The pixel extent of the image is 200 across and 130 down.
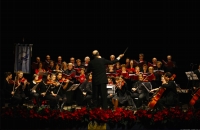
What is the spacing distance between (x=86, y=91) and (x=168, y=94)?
Result: 8.83 ft

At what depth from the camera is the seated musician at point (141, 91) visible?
1056 cm

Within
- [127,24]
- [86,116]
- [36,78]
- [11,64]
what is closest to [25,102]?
[36,78]

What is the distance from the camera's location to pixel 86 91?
11.0m

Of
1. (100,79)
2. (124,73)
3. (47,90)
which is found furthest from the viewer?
(124,73)

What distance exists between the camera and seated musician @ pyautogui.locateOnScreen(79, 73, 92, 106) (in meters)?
11.0

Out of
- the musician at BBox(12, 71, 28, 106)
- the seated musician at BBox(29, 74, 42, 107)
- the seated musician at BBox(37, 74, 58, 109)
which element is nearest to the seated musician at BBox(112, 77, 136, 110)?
the seated musician at BBox(37, 74, 58, 109)

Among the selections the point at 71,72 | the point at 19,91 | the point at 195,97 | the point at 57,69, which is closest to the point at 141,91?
the point at 195,97

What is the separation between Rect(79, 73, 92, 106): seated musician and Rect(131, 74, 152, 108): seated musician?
1.36 metres

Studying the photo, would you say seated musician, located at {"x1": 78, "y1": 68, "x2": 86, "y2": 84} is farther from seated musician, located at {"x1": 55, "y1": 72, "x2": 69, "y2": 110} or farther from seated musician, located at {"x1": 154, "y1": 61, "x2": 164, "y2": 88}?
seated musician, located at {"x1": 154, "y1": 61, "x2": 164, "y2": 88}

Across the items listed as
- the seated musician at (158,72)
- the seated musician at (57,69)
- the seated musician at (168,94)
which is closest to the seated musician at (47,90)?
the seated musician at (57,69)

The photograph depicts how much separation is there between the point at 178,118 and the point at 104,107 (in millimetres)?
1854

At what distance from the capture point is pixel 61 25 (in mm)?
14320

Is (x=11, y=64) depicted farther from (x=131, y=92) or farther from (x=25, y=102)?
(x=131, y=92)

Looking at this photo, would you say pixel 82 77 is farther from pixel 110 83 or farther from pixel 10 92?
pixel 10 92
